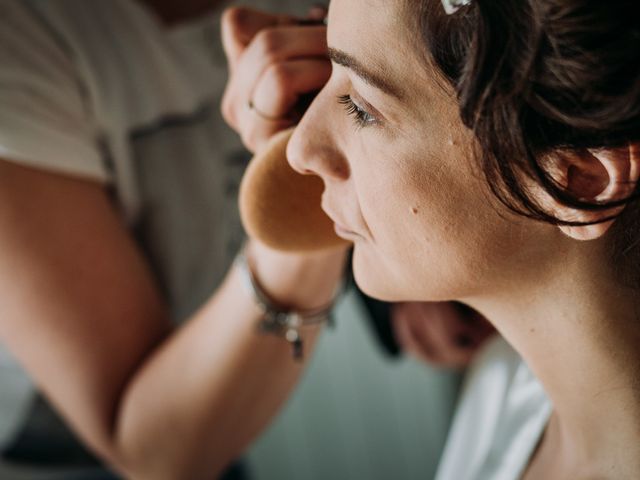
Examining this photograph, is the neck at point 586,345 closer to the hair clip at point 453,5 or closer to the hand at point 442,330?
the hair clip at point 453,5

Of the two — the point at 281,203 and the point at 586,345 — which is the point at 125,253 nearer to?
the point at 281,203

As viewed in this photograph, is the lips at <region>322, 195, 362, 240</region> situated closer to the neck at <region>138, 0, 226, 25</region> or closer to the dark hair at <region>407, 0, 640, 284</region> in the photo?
the dark hair at <region>407, 0, 640, 284</region>

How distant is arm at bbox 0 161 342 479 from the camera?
2.38 ft

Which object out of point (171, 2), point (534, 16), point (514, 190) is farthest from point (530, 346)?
point (171, 2)

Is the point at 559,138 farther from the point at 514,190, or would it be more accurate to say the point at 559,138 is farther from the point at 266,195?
the point at 266,195

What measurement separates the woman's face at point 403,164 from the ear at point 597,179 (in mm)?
41

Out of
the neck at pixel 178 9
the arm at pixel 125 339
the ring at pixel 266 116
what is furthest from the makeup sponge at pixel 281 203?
the neck at pixel 178 9

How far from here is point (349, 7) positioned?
18.2 inches

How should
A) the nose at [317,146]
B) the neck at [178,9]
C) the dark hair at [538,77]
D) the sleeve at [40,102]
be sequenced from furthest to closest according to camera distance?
the neck at [178,9] < the sleeve at [40,102] < the nose at [317,146] < the dark hair at [538,77]

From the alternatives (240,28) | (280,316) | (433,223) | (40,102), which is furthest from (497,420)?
(40,102)

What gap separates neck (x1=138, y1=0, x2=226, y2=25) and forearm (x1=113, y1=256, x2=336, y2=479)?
0.37 m

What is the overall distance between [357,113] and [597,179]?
155 mm

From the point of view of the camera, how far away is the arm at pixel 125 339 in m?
0.72

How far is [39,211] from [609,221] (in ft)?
1.78
